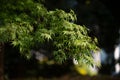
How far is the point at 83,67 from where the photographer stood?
16.3m

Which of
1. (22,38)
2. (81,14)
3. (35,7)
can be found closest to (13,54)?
(81,14)

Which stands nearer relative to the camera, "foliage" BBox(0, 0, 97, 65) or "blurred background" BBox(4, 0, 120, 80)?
"foliage" BBox(0, 0, 97, 65)

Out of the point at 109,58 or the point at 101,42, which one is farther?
the point at 109,58

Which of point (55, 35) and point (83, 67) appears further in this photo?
point (83, 67)

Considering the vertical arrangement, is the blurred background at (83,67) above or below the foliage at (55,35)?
above

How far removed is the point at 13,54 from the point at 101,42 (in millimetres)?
3603

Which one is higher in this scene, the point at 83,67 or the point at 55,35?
the point at 83,67

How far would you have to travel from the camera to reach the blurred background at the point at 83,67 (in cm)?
1261

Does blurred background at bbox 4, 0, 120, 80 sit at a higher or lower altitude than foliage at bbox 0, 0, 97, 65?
higher

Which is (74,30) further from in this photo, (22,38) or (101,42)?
(101,42)

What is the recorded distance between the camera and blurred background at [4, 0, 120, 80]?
1261cm

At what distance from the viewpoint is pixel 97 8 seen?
42.2 feet

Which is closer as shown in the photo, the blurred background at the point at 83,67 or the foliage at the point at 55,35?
the foliage at the point at 55,35

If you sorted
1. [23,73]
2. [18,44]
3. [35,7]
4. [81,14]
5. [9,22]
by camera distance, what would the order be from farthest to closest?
[23,73] → [81,14] → [35,7] → [9,22] → [18,44]
